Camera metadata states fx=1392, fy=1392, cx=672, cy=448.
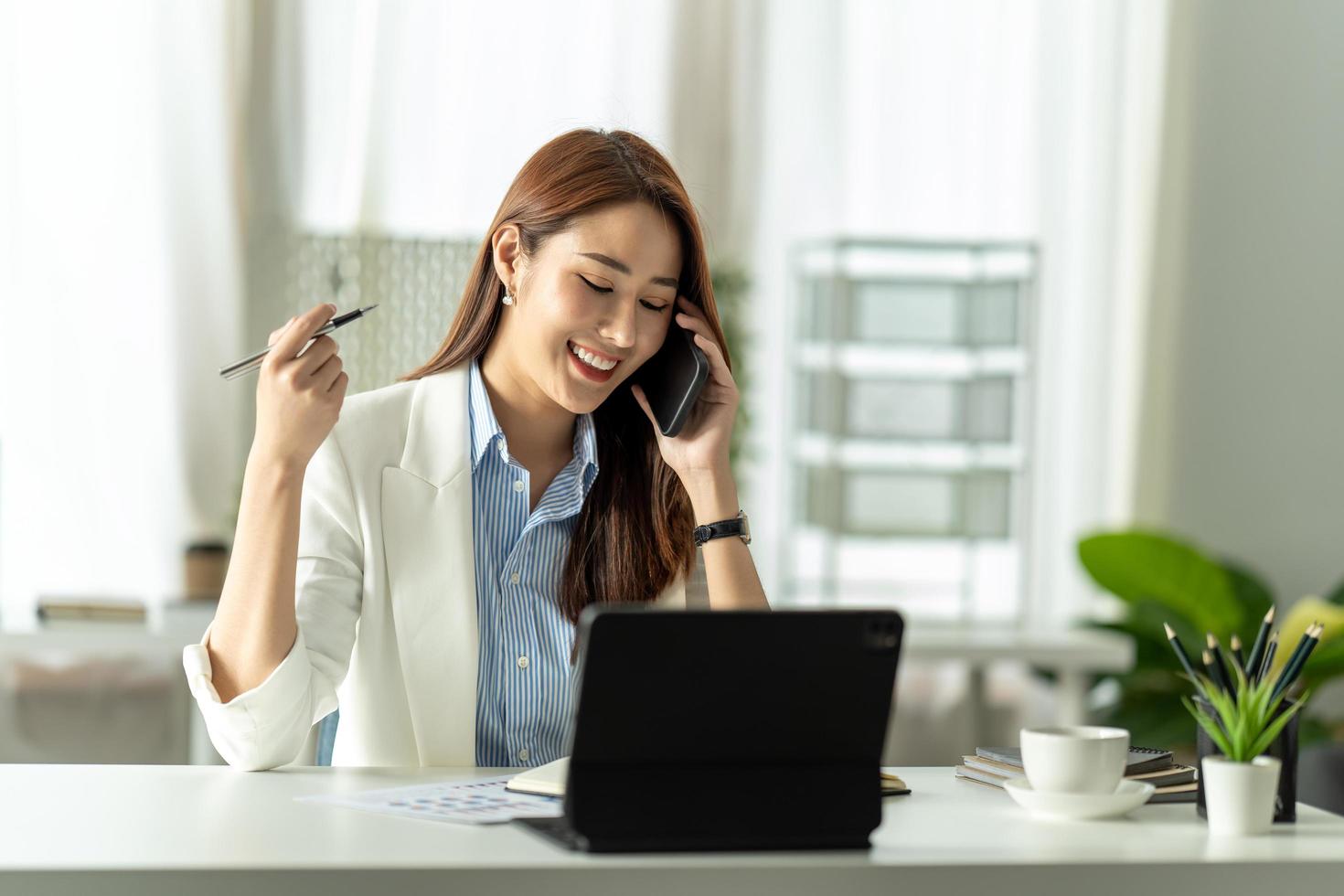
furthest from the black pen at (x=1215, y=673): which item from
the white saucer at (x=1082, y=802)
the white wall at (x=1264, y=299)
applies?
the white wall at (x=1264, y=299)

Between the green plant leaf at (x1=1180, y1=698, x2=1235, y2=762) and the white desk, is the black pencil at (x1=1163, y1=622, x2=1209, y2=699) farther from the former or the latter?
the white desk

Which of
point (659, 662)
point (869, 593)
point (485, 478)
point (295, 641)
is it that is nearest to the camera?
point (659, 662)

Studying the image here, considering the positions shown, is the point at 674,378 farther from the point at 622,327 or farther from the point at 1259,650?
the point at 1259,650

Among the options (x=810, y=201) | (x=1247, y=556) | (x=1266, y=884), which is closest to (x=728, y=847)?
(x=1266, y=884)

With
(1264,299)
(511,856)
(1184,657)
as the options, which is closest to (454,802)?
(511,856)

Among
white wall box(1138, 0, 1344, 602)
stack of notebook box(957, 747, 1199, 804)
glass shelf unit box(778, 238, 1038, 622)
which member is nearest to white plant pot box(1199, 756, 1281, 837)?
stack of notebook box(957, 747, 1199, 804)

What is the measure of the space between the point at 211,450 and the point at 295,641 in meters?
2.65

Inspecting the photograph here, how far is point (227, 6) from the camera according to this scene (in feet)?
13.0

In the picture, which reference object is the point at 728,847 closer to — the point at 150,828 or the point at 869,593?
the point at 150,828

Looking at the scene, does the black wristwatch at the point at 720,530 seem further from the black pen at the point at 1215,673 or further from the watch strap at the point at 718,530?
the black pen at the point at 1215,673

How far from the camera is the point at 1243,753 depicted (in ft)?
4.04

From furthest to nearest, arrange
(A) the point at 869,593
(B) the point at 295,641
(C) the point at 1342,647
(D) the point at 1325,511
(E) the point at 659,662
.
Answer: (D) the point at 1325,511
(A) the point at 869,593
(C) the point at 1342,647
(B) the point at 295,641
(E) the point at 659,662

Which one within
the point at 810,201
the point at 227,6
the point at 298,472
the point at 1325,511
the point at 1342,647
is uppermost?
the point at 227,6

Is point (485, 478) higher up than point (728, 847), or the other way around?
point (485, 478)
